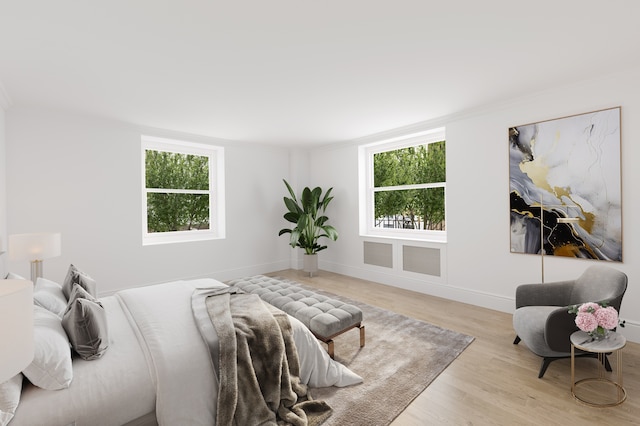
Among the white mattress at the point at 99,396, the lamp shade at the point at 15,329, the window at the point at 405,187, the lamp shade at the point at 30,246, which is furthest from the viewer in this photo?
the window at the point at 405,187

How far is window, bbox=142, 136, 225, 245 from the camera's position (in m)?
4.74

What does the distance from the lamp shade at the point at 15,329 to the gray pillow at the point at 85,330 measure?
32.9 inches

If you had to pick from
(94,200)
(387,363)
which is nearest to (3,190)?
(94,200)

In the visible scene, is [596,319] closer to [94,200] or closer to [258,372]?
[258,372]

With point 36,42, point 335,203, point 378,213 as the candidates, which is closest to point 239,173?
point 335,203

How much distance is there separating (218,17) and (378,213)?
4.07 meters

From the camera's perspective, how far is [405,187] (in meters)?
4.92

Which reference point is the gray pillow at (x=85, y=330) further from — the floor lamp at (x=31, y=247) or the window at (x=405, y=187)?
the window at (x=405, y=187)

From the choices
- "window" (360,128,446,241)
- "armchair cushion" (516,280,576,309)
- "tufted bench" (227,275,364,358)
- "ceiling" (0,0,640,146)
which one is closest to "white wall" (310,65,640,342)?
"ceiling" (0,0,640,146)

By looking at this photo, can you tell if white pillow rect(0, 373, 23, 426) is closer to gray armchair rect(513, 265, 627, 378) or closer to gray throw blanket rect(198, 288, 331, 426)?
gray throw blanket rect(198, 288, 331, 426)

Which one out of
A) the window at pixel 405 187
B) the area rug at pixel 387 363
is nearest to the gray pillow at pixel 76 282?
the area rug at pixel 387 363

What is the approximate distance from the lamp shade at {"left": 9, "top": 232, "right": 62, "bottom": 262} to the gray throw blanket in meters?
1.84

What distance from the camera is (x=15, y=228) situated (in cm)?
353

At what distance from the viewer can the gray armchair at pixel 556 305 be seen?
7.36ft
